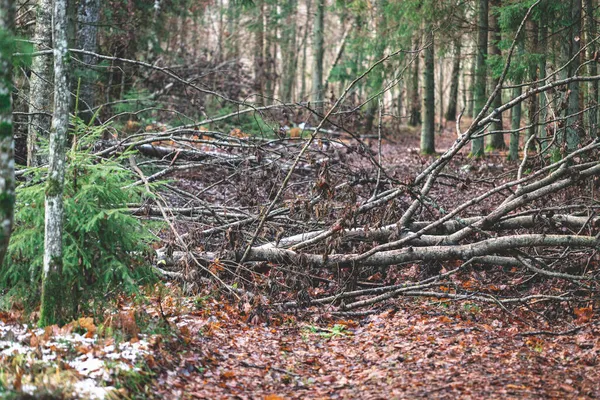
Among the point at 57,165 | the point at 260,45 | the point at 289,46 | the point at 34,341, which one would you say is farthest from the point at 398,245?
the point at 289,46

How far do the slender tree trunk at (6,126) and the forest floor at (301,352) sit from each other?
1064 mm

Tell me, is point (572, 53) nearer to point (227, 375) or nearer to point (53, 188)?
point (227, 375)

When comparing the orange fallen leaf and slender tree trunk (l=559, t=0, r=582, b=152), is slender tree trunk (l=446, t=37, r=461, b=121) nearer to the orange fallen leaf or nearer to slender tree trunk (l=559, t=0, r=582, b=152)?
slender tree trunk (l=559, t=0, r=582, b=152)

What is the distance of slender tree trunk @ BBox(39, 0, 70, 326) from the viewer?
482 centimetres

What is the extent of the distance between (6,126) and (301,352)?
3564 mm

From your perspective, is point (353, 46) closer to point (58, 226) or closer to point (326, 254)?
point (326, 254)

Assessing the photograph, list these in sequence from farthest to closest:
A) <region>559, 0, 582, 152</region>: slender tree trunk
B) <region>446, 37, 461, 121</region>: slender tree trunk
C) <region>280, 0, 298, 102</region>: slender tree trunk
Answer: <region>280, 0, 298, 102</region>: slender tree trunk
<region>446, 37, 461, 121</region>: slender tree trunk
<region>559, 0, 582, 152</region>: slender tree trunk

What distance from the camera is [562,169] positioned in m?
7.38

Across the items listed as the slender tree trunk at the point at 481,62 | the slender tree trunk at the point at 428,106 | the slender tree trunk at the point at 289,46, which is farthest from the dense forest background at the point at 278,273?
the slender tree trunk at the point at 289,46

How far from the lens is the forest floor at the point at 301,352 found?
Answer: 14.7 ft

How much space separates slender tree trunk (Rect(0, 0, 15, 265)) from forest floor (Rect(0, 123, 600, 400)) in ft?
3.49

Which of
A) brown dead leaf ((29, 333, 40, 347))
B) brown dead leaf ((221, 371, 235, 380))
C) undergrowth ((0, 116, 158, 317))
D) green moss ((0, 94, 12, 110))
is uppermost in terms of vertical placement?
green moss ((0, 94, 12, 110))

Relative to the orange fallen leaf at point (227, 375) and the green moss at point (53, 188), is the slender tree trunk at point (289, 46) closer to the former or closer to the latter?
the green moss at point (53, 188)

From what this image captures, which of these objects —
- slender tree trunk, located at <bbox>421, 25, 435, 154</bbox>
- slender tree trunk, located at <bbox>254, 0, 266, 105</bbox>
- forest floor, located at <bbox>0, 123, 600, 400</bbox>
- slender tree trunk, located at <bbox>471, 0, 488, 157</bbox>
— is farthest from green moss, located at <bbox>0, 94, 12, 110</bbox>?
slender tree trunk, located at <bbox>254, 0, 266, 105</bbox>
